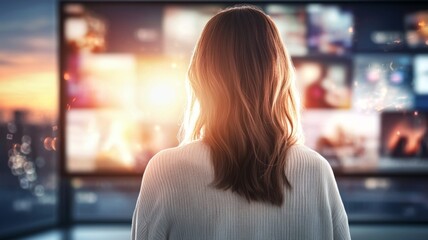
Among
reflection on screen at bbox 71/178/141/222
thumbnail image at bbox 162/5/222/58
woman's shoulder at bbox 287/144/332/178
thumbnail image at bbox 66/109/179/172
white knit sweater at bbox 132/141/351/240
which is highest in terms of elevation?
thumbnail image at bbox 162/5/222/58

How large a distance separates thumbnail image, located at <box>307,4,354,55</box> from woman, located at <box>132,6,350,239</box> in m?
2.98

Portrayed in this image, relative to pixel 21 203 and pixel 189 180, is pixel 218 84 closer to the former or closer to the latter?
pixel 189 180

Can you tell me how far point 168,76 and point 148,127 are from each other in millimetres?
409

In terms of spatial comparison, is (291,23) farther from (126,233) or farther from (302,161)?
(302,161)

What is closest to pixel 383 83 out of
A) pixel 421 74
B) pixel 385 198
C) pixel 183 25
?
pixel 421 74

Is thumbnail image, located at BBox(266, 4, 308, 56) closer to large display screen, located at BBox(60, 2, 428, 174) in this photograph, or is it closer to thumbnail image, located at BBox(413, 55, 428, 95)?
large display screen, located at BBox(60, 2, 428, 174)

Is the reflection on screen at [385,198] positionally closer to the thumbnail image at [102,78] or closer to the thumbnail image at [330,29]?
the thumbnail image at [330,29]

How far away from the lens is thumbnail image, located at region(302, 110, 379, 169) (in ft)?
12.8

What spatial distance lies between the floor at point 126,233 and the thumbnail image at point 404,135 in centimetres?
62

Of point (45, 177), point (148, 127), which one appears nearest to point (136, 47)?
point (148, 127)

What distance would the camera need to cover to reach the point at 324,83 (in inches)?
154

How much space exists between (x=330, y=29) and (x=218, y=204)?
3194 mm

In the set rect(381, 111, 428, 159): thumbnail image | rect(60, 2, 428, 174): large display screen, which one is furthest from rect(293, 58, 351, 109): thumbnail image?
rect(381, 111, 428, 159): thumbnail image

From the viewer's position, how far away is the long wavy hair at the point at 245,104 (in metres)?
0.98
